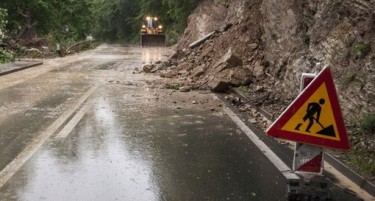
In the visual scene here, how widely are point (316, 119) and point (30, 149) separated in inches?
177

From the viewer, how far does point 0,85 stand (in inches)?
585

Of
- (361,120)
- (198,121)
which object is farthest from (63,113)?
(361,120)

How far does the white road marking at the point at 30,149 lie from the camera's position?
581cm

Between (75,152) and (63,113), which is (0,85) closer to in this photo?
(63,113)

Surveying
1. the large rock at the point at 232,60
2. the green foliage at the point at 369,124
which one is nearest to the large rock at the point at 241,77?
the large rock at the point at 232,60

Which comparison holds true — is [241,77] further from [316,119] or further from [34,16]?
[34,16]

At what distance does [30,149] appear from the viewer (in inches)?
276

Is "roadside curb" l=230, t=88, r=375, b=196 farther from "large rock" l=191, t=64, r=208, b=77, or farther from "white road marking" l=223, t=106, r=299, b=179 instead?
"large rock" l=191, t=64, r=208, b=77

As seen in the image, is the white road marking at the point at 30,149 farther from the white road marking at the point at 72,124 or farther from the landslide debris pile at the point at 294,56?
the landslide debris pile at the point at 294,56

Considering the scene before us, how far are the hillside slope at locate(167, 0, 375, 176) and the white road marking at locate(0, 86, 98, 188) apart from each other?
13.3ft

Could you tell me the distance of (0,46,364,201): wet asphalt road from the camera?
5316mm

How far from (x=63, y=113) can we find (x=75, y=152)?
330cm

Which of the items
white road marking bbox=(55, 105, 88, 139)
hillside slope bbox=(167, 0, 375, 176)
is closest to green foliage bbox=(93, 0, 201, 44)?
hillside slope bbox=(167, 0, 375, 176)

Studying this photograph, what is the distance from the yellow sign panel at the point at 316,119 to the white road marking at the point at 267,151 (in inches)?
54.0
